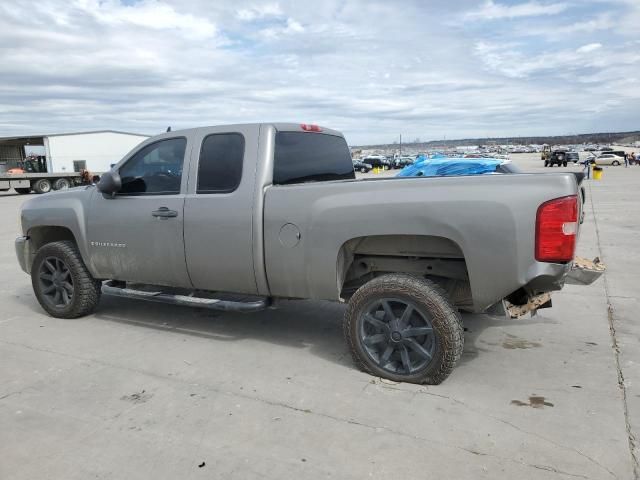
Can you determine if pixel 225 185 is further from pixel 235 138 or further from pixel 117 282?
pixel 117 282

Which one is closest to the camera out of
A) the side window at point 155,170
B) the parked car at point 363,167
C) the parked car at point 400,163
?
the side window at point 155,170

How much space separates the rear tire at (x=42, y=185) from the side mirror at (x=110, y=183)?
94.6ft

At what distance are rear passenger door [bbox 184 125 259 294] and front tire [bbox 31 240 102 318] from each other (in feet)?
4.93

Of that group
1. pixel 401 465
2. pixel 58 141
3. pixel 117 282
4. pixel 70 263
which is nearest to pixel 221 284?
pixel 117 282

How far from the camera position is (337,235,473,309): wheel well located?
3844 millimetres

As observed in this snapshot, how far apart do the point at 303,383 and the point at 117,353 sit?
5.92ft

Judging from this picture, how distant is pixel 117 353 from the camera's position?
4648 mm

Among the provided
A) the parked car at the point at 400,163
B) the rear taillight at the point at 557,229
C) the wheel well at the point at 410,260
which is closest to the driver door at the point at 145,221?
the wheel well at the point at 410,260

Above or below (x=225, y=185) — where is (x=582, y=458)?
below

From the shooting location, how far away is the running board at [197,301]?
441 cm

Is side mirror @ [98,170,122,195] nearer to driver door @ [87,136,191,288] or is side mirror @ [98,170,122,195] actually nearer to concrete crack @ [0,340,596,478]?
driver door @ [87,136,191,288]

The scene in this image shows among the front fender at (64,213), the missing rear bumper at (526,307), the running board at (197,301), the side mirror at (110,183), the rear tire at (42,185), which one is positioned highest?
the side mirror at (110,183)

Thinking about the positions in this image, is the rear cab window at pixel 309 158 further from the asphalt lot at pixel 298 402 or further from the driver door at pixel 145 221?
the asphalt lot at pixel 298 402

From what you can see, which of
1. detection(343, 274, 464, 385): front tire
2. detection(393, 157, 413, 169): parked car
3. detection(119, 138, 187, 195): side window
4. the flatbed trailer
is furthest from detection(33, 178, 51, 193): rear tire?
detection(393, 157, 413, 169): parked car
